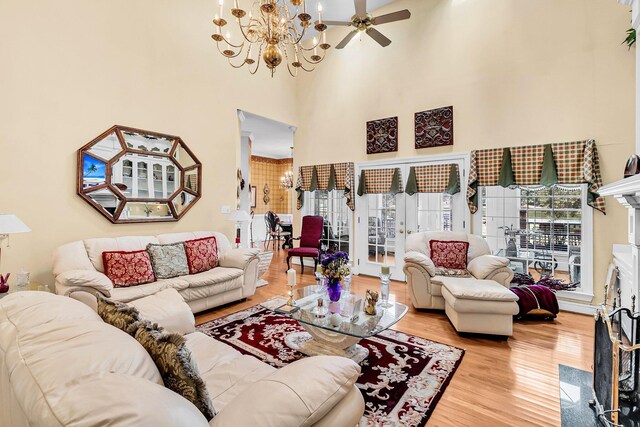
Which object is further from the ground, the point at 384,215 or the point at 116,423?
the point at 384,215

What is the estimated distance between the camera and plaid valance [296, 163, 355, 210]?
5617 millimetres

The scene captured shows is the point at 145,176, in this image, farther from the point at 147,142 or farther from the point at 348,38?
the point at 348,38

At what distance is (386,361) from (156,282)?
101 inches

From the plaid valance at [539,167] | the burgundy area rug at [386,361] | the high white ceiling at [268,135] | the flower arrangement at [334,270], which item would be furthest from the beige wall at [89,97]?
the plaid valance at [539,167]

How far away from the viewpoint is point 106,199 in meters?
3.64

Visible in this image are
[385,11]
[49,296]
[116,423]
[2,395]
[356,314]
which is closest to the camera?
[116,423]

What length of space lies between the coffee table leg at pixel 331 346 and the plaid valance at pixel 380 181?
3.07 meters

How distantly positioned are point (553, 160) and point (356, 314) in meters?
3.34

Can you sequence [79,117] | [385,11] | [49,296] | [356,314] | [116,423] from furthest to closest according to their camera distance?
[385,11] < [79,117] < [356,314] < [49,296] < [116,423]

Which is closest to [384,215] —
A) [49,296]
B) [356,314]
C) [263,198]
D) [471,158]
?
[471,158]

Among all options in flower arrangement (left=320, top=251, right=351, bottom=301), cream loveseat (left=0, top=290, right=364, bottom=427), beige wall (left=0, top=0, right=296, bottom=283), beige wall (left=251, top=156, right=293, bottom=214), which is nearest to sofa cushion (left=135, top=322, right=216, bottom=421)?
cream loveseat (left=0, top=290, right=364, bottom=427)

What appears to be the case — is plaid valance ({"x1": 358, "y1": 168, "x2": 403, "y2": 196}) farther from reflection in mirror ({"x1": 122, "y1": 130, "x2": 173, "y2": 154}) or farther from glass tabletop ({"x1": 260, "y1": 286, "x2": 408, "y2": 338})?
reflection in mirror ({"x1": 122, "y1": 130, "x2": 173, "y2": 154})

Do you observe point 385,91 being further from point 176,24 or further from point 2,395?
point 2,395

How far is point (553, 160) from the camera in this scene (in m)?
3.80
